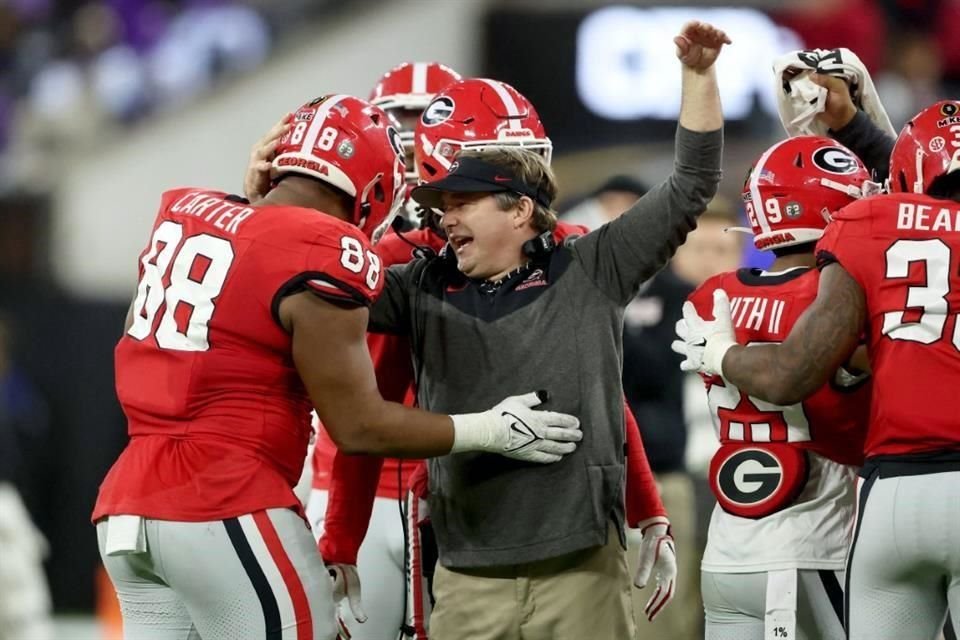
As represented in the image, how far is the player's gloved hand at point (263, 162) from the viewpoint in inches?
151

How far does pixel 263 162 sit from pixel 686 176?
3.34ft

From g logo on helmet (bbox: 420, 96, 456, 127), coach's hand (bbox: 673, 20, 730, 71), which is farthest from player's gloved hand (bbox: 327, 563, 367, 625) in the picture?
coach's hand (bbox: 673, 20, 730, 71)

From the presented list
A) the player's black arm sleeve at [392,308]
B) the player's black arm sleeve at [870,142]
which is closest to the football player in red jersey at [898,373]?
the player's black arm sleeve at [870,142]

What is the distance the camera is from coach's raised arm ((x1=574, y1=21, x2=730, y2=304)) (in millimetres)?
3615

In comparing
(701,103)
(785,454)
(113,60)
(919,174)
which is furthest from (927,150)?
(113,60)

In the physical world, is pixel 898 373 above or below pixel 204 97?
above

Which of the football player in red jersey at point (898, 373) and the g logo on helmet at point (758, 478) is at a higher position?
the football player in red jersey at point (898, 373)

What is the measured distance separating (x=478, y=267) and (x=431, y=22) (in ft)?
23.5

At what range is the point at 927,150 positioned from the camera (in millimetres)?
3643

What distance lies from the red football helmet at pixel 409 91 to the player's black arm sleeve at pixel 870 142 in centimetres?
125

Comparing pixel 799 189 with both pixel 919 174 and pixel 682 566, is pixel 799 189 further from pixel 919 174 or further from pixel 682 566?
pixel 682 566

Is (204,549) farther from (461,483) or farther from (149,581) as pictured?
(461,483)

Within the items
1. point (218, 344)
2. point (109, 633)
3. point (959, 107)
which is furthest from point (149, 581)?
point (109, 633)

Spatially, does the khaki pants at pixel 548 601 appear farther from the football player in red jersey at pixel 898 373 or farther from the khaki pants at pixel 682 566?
the khaki pants at pixel 682 566
